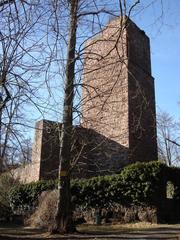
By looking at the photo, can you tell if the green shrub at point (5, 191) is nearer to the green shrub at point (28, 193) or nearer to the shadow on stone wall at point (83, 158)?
the green shrub at point (28, 193)

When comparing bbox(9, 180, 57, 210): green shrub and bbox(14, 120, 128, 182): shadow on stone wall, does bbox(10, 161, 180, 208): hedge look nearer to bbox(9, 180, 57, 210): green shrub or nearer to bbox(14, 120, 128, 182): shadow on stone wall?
bbox(9, 180, 57, 210): green shrub

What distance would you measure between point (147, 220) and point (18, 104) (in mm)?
12259

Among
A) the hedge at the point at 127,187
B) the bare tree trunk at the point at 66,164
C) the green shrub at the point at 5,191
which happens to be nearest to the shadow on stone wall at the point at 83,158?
the green shrub at the point at 5,191

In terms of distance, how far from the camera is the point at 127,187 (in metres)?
19.5

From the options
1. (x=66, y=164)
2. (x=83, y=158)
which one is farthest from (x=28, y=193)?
(x=66, y=164)

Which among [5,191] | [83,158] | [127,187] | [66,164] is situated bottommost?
[127,187]

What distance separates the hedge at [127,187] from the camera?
1897 cm

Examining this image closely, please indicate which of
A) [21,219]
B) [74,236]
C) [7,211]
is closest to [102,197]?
[21,219]

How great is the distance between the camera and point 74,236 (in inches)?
476

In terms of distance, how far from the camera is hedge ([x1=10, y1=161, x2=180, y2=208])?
19.0 m

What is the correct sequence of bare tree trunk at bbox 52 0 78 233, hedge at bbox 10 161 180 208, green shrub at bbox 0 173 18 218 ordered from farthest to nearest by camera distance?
green shrub at bbox 0 173 18 218, hedge at bbox 10 161 180 208, bare tree trunk at bbox 52 0 78 233

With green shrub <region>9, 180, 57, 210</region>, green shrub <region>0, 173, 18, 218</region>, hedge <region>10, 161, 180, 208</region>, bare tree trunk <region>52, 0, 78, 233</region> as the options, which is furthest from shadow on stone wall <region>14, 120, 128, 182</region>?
bare tree trunk <region>52, 0, 78, 233</region>

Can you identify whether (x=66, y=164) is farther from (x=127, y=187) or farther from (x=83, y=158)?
(x=83, y=158)

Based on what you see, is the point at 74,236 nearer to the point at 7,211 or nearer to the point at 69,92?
the point at 69,92
